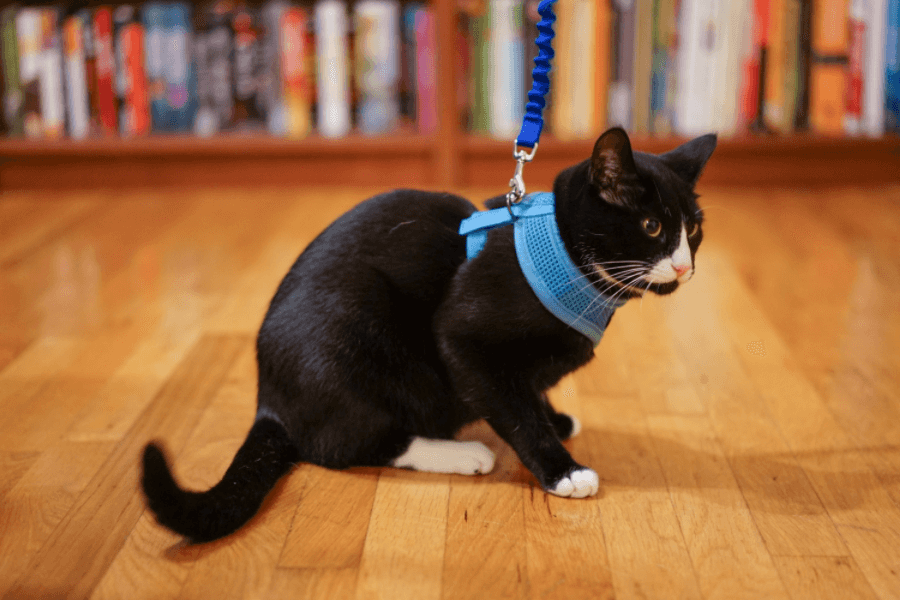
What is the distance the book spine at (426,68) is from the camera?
2.58 m

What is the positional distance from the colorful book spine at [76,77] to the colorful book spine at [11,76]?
5.7 inches

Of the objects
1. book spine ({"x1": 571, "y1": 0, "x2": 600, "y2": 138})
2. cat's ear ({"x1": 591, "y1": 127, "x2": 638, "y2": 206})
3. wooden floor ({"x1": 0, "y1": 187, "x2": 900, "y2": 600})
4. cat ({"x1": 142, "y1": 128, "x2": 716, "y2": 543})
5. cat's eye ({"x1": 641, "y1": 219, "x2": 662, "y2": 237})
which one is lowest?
wooden floor ({"x1": 0, "y1": 187, "x2": 900, "y2": 600})

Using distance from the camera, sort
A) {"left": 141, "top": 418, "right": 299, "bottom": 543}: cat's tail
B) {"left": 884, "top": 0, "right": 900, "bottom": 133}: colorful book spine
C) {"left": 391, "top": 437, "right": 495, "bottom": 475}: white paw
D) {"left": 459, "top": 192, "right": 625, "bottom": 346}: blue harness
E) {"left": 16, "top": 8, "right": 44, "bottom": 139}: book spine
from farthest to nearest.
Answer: {"left": 16, "top": 8, "right": 44, "bottom": 139}: book spine → {"left": 884, "top": 0, "right": 900, "bottom": 133}: colorful book spine → {"left": 391, "top": 437, "right": 495, "bottom": 475}: white paw → {"left": 459, "top": 192, "right": 625, "bottom": 346}: blue harness → {"left": 141, "top": 418, "right": 299, "bottom": 543}: cat's tail

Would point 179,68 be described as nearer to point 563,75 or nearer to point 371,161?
point 371,161

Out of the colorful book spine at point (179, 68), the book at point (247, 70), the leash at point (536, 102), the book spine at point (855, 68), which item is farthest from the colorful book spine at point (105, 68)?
the book spine at point (855, 68)

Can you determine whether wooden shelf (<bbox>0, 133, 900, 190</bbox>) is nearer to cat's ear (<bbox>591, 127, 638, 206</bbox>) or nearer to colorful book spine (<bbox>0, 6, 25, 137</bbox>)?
colorful book spine (<bbox>0, 6, 25, 137</bbox>)

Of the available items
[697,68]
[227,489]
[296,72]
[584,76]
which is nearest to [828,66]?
[697,68]

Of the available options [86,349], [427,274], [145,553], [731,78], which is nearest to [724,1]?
[731,78]

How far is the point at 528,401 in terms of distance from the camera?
3.50 ft

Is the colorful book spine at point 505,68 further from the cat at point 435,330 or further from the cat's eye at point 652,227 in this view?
the cat's eye at point 652,227

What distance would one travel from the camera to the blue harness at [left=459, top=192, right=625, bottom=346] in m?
1.01

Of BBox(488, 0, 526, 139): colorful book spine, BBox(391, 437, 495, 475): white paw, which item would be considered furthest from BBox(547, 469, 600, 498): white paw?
BBox(488, 0, 526, 139): colorful book spine

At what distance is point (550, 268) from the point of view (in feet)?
3.32

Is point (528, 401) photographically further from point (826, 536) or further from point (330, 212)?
point (330, 212)
